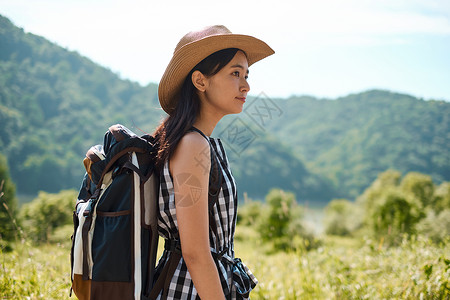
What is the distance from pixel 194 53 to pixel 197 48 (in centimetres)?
3

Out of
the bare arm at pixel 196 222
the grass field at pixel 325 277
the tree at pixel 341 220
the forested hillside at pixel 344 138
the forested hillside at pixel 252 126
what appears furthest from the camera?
the forested hillside at pixel 344 138

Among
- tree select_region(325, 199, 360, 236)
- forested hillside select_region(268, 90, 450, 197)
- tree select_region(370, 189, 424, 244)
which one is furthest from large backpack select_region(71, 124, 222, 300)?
forested hillside select_region(268, 90, 450, 197)

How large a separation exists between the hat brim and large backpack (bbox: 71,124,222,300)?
1.01 feet

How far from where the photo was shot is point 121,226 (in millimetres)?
1106

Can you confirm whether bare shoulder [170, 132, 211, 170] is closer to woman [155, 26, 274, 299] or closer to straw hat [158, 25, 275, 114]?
woman [155, 26, 274, 299]

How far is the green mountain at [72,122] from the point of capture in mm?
22127

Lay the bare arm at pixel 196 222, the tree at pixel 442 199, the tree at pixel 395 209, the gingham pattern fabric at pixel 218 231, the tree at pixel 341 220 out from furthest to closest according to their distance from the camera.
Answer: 1. the tree at pixel 341 220
2. the tree at pixel 442 199
3. the tree at pixel 395 209
4. the gingham pattern fabric at pixel 218 231
5. the bare arm at pixel 196 222

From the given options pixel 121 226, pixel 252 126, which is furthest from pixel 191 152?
pixel 252 126

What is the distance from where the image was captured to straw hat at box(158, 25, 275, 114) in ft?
4.11

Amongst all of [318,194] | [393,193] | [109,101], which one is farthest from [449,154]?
[318,194]

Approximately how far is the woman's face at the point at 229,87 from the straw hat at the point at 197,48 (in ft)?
0.21

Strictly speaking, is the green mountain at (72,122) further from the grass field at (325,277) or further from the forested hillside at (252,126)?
the grass field at (325,277)

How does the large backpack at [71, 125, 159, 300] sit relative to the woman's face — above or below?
below

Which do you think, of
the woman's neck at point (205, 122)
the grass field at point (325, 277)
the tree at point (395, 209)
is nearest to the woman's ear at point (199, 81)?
the woman's neck at point (205, 122)
